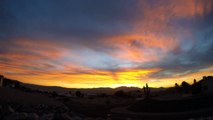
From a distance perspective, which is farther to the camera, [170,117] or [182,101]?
[182,101]

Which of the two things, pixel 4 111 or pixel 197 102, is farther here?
pixel 197 102

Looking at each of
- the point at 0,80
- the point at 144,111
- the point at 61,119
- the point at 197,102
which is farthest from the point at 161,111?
the point at 0,80

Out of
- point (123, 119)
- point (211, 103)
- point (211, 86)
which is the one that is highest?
point (211, 86)

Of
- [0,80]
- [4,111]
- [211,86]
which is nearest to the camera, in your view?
[4,111]

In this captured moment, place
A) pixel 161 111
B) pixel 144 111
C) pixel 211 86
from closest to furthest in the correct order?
pixel 161 111, pixel 144 111, pixel 211 86

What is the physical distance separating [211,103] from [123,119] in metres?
14.3

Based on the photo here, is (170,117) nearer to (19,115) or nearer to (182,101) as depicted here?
(182,101)

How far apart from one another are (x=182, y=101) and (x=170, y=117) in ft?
23.7

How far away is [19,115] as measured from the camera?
19.8m

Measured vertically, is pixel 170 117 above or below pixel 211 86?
below

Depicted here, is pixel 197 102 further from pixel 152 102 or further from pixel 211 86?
pixel 211 86

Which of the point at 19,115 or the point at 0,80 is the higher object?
the point at 0,80

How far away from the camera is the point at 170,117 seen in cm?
2789

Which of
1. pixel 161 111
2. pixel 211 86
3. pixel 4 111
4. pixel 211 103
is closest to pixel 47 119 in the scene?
pixel 4 111
